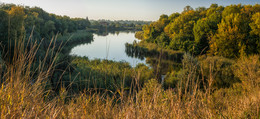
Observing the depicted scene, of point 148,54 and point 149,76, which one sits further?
point 148,54

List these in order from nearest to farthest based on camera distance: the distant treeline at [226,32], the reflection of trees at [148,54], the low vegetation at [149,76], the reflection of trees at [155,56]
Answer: the low vegetation at [149,76]
the distant treeline at [226,32]
the reflection of trees at [155,56]
the reflection of trees at [148,54]

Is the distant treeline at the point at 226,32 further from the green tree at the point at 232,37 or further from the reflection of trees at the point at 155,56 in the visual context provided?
the reflection of trees at the point at 155,56

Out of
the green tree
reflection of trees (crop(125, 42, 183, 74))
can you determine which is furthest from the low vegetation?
reflection of trees (crop(125, 42, 183, 74))

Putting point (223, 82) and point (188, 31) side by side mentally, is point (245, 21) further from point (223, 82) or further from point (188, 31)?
point (223, 82)

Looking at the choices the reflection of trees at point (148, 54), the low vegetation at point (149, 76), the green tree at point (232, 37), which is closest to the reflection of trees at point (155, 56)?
the reflection of trees at point (148, 54)

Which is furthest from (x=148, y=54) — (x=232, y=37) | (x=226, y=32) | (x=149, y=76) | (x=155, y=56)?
(x=149, y=76)

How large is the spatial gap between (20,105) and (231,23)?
22.1 metres

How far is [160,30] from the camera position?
3425cm

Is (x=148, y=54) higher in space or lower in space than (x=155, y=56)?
lower

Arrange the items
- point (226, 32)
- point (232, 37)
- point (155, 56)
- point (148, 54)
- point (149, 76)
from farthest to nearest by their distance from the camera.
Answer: point (148, 54) < point (155, 56) < point (226, 32) < point (232, 37) < point (149, 76)

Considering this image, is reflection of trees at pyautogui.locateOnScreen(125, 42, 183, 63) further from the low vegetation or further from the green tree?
the green tree

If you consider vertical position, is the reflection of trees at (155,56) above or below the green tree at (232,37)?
below

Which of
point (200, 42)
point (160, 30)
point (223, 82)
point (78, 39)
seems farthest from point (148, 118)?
point (78, 39)

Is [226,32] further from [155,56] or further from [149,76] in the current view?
[149,76]
